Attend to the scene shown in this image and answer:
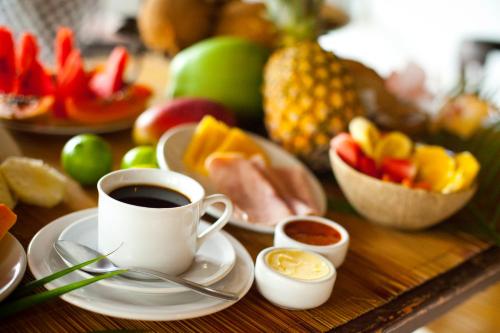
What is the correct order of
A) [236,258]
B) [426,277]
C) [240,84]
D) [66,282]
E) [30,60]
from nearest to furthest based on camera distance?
[66,282]
[236,258]
[426,277]
[30,60]
[240,84]

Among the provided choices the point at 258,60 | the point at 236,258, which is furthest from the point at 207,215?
the point at 258,60

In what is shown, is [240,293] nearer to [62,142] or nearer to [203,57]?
[62,142]

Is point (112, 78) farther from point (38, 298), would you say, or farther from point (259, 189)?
point (38, 298)

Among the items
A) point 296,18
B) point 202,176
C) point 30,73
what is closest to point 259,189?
point 202,176

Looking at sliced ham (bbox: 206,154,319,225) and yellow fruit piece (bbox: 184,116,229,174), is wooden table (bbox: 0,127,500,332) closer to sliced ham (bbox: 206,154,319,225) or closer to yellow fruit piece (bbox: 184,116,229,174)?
sliced ham (bbox: 206,154,319,225)

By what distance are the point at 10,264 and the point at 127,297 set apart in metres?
0.14

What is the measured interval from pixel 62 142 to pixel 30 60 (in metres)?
0.18

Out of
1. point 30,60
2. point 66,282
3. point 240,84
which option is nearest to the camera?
point 66,282

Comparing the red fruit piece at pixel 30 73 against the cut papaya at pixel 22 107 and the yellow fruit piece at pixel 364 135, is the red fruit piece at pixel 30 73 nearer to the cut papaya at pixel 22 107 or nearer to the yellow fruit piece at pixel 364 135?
the cut papaya at pixel 22 107

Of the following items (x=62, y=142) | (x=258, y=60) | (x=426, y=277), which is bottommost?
(x=426, y=277)

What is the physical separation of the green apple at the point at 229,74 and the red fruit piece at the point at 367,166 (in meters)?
0.45

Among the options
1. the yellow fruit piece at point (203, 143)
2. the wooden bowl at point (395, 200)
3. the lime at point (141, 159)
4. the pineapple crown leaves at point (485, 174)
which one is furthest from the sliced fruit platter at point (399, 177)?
the lime at point (141, 159)

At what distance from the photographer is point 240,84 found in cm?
139

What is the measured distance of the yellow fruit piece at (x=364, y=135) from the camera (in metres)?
1.06
